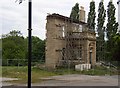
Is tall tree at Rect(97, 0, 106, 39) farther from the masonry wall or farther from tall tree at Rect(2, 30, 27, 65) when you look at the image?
the masonry wall

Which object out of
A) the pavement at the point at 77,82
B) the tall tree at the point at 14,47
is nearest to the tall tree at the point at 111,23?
the tall tree at the point at 14,47

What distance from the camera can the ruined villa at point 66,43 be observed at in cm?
3743

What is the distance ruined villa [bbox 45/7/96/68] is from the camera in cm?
3743

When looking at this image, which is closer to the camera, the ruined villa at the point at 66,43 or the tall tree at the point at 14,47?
the ruined villa at the point at 66,43

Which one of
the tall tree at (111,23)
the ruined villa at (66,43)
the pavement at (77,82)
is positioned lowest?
the pavement at (77,82)

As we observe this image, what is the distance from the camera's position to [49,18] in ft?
122

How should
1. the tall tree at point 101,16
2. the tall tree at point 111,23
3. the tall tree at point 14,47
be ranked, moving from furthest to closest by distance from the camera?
the tall tree at point 101,16 → the tall tree at point 111,23 → the tall tree at point 14,47

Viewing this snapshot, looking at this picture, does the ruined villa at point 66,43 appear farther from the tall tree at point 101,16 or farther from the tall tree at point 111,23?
the tall tree at point 101,16

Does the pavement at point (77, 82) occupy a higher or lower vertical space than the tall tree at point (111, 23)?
lower

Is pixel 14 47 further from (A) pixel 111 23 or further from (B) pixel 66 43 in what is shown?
(B) pixel 66 43

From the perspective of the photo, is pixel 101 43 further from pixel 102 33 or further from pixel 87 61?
pixel 87 61

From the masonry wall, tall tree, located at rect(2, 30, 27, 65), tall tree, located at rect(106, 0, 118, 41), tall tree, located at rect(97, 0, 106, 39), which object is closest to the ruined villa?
the masonry wall

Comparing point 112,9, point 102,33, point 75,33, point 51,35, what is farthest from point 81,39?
point 112,9

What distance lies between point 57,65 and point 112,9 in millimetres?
27216
